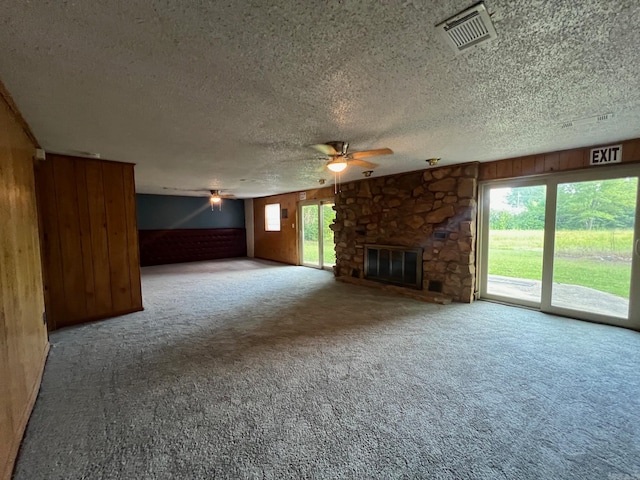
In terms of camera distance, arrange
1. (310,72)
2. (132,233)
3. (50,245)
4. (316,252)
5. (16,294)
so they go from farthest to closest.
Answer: (316,252) → (132,233) → (50,245) → (16,294) → (310,72)

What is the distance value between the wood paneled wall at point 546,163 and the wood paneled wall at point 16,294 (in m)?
4.98

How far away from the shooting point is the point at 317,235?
24.0 feet

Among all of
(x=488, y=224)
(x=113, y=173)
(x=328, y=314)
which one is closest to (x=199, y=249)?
(x=113, y=173)

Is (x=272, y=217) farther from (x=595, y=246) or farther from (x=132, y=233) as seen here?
(x=595, y=246)

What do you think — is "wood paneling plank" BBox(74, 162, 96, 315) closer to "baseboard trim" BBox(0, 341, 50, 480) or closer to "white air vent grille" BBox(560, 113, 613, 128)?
"baseboard trim" BBox(0, 341, 50, 480)

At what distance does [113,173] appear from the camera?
3699 millimetres

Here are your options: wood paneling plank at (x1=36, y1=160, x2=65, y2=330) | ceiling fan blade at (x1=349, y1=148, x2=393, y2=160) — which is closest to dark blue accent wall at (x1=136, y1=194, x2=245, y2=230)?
wood paneling plank at (x1=36, y1=160, x2=65, y2=330)

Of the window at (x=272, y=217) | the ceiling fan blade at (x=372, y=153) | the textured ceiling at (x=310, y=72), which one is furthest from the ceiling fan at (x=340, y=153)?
the window at (x=272, y=217)

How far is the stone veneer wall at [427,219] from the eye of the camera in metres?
4.11

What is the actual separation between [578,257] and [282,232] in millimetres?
6585

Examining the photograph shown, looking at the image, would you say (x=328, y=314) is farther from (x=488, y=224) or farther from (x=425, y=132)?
(x=488, y=224)

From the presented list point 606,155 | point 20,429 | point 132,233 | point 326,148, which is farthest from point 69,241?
point 606,155

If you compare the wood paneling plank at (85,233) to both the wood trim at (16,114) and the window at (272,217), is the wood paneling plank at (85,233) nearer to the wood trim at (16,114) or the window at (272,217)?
the wood trim at (16,114)

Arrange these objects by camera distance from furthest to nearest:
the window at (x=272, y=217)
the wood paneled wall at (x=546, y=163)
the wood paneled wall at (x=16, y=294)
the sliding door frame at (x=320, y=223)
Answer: the window at (x=272, y=217), the sliding door frame at (x=320, y=223), the wood paneled wall at (x=546, y=163), the wood paneled wall at (x=16, y=294)
